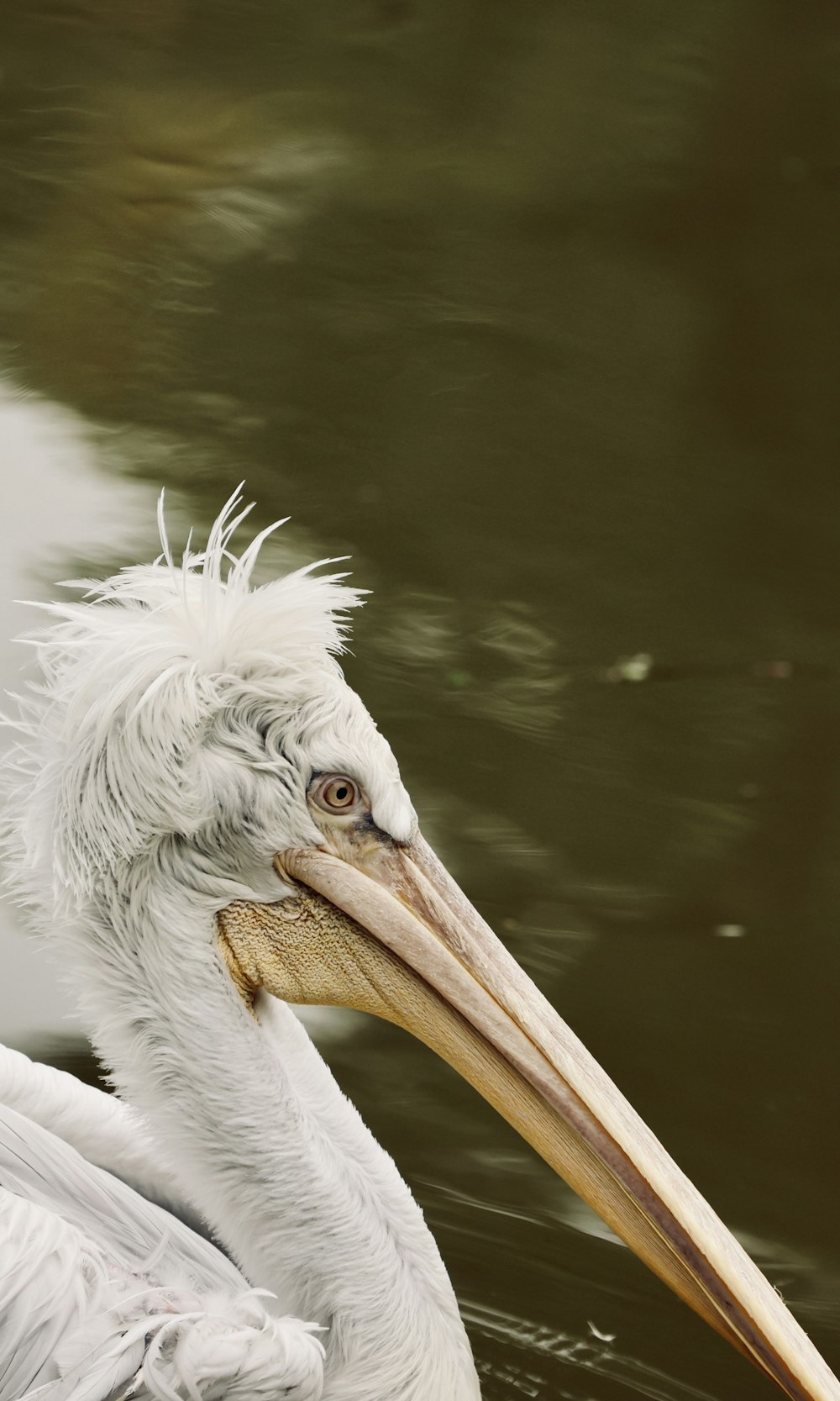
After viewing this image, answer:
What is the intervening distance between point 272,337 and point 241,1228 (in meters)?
3.79

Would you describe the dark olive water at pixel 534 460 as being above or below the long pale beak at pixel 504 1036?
above

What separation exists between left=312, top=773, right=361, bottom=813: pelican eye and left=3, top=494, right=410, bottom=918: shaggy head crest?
2cm

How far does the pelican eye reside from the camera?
2.29 m

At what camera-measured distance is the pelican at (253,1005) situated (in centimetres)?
221

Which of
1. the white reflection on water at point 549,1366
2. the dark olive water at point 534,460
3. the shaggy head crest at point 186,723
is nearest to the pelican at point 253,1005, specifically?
the shaggy head crest at point 186,723

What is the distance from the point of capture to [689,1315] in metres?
3.06

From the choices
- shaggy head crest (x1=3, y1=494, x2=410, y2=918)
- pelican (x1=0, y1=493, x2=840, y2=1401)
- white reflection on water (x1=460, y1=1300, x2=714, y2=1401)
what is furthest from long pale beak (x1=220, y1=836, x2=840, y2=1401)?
white reflection on water (x1=460, y1=1300, x2=714, y2=1401)

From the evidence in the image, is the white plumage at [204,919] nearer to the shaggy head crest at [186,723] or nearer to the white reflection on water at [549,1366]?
the shaggy head crest at [186,723]

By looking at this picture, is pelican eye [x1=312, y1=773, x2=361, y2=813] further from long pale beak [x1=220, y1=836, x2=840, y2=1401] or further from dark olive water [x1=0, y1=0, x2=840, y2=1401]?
dark olive water [x1=0, y1=0, x2=840, y2=1401]

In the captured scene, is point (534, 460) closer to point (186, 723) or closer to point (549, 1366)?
point (549, 1366)

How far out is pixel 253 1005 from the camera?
94.5 inches

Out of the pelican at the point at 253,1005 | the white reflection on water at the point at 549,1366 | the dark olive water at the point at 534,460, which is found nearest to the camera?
the pelican at the point at 253,1005

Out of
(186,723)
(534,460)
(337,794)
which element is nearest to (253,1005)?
(337,794)

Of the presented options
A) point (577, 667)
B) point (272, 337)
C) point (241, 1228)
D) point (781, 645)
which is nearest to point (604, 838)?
point (577, 667)
